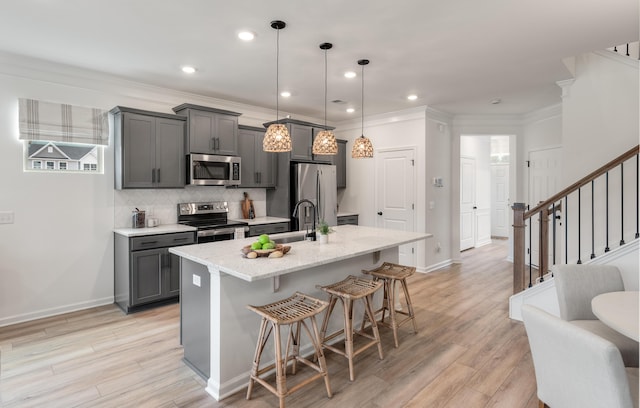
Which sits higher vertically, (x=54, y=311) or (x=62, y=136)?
(x=62, y=136)

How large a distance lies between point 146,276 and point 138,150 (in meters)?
1.44

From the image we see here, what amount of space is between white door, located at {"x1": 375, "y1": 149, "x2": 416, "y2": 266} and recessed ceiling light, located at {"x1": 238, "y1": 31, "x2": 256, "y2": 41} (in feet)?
11.4

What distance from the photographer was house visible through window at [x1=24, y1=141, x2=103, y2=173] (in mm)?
3686

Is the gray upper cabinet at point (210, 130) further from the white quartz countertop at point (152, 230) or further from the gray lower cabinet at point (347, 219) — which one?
the gray lower cabinet at point (347, 219)

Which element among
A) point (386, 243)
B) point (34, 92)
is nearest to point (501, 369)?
point (386, 243)

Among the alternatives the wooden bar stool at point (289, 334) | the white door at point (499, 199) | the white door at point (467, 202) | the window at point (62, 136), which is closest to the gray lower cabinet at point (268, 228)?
the window at point (62, 136)

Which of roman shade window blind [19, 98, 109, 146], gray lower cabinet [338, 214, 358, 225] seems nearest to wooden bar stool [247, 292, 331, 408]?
roman shade window blind [19, 98, 109, 146]

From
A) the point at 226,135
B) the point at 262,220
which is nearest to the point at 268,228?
the point at 262,220

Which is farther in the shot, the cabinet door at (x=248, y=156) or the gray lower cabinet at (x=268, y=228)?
the cabinet door at (x=248, y=156)

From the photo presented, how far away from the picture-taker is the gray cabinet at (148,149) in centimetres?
396

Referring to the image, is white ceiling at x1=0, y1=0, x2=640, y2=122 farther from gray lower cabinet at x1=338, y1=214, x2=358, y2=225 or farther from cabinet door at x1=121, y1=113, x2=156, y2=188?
gray lower cabinet at x1=338, y1=214, x2=358, y2=225

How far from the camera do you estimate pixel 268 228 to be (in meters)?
5.01

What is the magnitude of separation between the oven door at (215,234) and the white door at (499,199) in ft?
24.7

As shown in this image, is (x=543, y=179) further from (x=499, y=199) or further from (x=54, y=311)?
(x=54, y=311)
